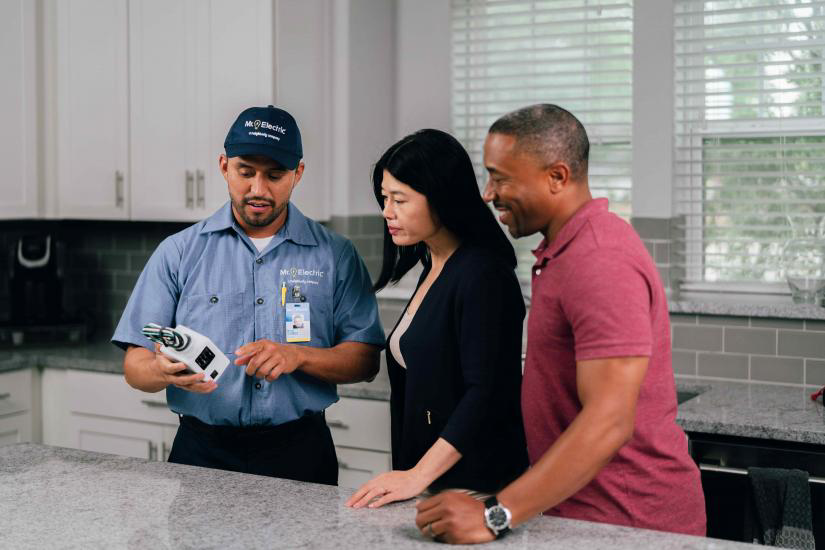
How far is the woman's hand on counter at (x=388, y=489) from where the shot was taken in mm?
1650

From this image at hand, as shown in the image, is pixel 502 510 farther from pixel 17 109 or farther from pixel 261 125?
pixel 17 109

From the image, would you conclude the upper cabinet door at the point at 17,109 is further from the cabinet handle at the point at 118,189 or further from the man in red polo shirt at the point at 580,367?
the man in red polo shirt at the point at 580,367

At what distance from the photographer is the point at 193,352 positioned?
1.87 m

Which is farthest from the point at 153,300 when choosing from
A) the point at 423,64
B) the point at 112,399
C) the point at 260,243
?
the point at 423,64

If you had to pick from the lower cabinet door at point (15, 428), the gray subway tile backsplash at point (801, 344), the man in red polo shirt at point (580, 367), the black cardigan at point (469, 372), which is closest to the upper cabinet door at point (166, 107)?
the lower cabinet door at point (15, 428)

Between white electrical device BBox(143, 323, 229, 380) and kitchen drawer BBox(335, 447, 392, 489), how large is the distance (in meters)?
1.33

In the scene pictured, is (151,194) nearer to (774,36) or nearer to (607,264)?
(774,36)

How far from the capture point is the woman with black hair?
5.80 ft

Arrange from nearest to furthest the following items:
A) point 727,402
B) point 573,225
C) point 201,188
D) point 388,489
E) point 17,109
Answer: point 573,225 → point 388,489 → point 727,402 → point 201,188 → point 17,109

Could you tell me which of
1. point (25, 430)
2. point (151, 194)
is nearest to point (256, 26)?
point (151, 194)

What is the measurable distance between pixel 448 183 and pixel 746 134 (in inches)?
72.2

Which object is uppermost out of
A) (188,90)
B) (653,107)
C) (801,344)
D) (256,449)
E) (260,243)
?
(188,90)

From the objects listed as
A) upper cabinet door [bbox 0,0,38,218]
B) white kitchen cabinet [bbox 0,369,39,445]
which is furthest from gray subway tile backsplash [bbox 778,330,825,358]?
upper cabinet door [bbox 0,0,38,218]

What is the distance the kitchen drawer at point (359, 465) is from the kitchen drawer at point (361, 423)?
0.02m
